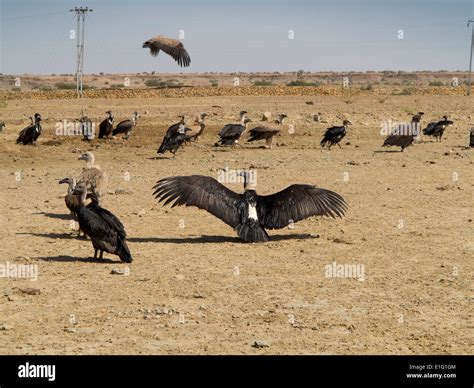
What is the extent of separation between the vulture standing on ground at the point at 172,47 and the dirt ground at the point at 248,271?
683 centimetres

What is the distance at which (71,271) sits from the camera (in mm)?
10406

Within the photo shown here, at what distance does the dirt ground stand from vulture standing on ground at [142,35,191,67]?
22.4 ft

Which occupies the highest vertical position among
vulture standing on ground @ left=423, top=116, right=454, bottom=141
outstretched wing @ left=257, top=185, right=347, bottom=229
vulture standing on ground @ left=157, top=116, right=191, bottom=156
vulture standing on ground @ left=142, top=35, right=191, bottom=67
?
vulture standing on ground @ left=142, top=35, right=191, bottom=67

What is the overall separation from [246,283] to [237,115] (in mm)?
23809

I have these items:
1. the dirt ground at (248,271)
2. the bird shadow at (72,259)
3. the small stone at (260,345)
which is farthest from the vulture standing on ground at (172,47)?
the small stone at (260,345)

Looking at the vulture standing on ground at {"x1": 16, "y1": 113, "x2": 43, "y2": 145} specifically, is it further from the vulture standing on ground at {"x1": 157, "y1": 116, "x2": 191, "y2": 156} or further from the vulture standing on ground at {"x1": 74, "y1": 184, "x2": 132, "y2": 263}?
the vulture standing on ground at {"x1": 74, "y1": 184, "x2": 132, "y2": 263}

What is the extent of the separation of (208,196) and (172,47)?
52.9 feet

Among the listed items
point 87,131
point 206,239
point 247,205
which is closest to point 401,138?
point 87,131

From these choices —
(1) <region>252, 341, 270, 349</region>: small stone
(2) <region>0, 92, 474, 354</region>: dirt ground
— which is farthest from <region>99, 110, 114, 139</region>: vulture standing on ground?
(1) <region>252, 341, 270, 349</region>: small stone

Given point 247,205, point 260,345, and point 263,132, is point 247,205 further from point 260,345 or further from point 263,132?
point 263,132

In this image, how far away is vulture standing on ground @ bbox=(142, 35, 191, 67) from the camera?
2741cm

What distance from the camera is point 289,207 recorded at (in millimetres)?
12211
